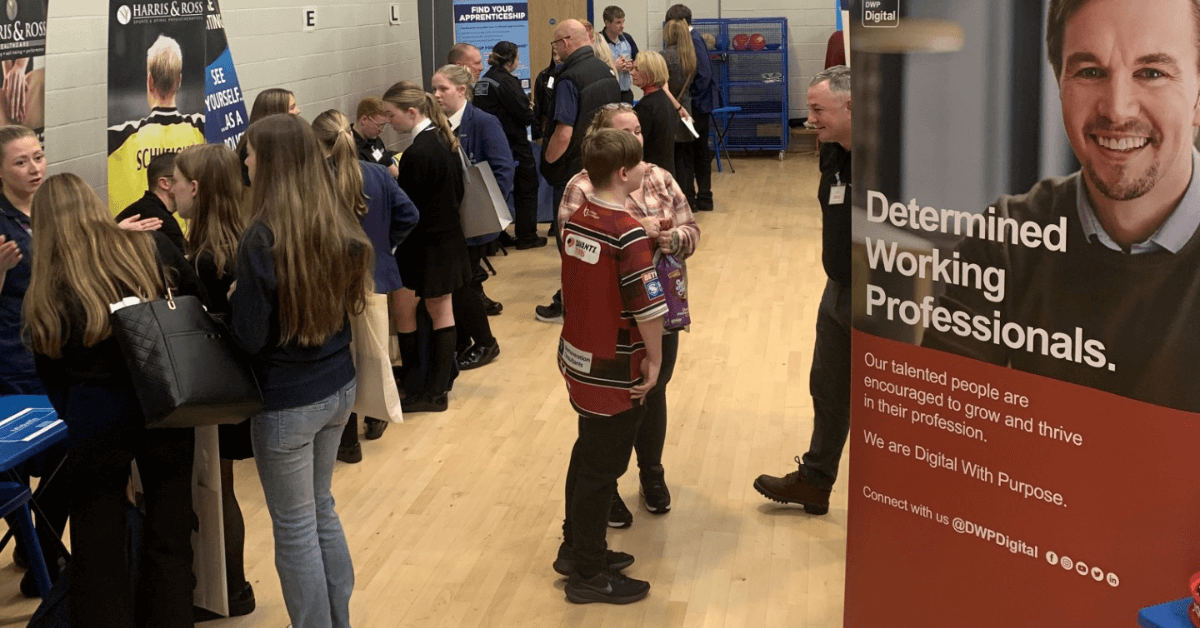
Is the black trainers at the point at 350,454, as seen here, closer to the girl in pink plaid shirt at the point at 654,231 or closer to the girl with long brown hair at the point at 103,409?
the girl in pink plaid shirt at the point at 654,231

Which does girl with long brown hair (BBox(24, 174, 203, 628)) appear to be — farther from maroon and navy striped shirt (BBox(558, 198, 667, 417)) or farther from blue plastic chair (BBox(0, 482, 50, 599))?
maroon and navy striped shirt (BBox(558, 198, 667, 417))

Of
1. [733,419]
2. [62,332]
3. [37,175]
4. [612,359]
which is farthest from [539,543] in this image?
[37,175]

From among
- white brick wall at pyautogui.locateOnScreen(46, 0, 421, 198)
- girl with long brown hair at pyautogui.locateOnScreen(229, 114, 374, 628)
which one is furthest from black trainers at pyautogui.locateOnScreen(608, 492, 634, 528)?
white brick wall at pyautogui.locateOnScreen(46, 0, 421, 198)

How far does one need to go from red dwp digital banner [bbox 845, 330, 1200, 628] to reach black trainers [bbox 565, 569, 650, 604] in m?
0.94

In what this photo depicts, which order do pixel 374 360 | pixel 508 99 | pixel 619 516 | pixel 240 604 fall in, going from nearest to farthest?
pixel 374 360, pixel 240 604, pixel 619 516, pixel 508 99

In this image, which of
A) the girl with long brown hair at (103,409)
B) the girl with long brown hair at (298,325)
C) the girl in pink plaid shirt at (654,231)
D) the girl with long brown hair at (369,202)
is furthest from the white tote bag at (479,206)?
the girl with long brown hair at (298,325)

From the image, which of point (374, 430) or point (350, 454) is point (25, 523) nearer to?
point (350, 454)

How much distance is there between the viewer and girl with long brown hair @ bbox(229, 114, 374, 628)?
286cm

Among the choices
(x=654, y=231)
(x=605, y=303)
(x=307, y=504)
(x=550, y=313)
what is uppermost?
(x=654, y=231)

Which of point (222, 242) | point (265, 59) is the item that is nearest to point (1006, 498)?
point (222, 242)

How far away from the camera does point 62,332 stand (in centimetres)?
290

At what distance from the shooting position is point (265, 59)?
21.1 feet

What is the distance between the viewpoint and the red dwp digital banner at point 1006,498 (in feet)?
7.11

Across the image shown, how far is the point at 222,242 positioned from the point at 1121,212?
2511 mm
